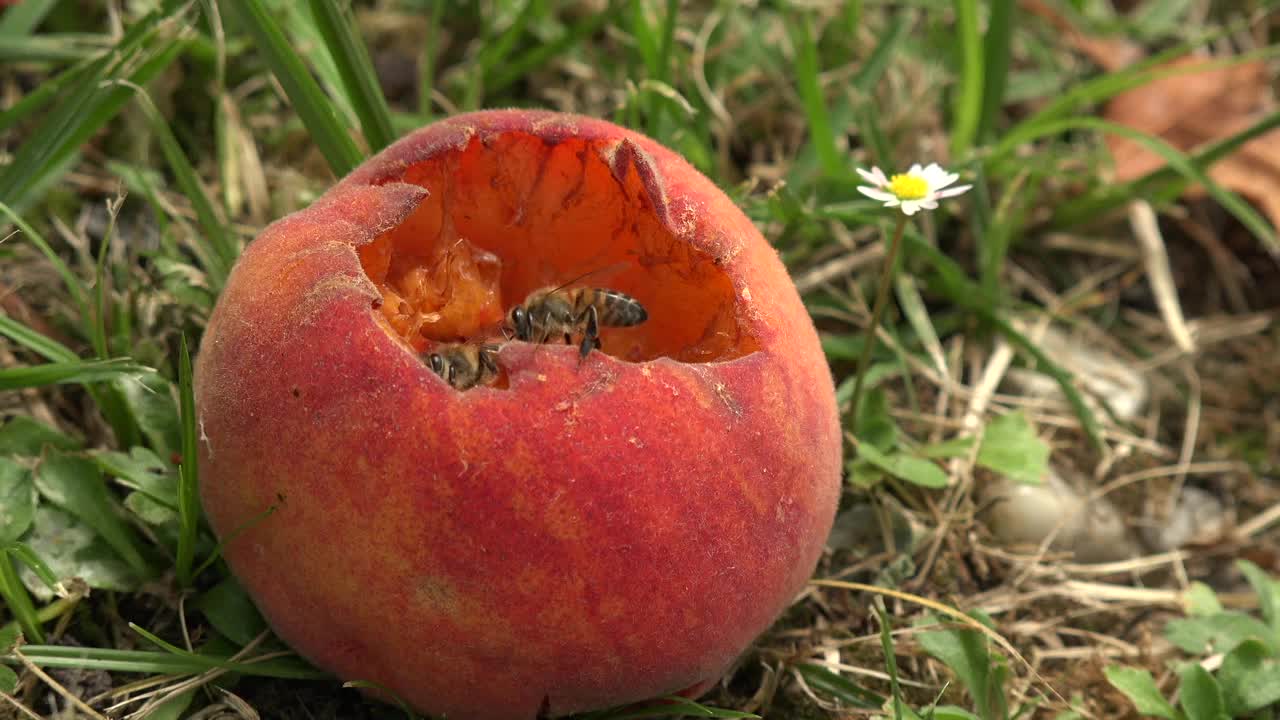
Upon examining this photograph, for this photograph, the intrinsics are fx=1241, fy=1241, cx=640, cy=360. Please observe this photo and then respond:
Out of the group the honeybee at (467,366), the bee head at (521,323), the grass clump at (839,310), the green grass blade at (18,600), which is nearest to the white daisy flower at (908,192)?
the grass clump at (839,310)

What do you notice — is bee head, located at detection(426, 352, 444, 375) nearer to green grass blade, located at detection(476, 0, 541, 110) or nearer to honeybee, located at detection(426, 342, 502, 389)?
honeybee, located at detection(426, 342, 502, 389)

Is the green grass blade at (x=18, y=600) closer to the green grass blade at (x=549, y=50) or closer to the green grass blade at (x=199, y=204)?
the green grass blade at (x=199, y=204)

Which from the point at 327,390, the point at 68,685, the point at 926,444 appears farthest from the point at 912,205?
the point at 68,685

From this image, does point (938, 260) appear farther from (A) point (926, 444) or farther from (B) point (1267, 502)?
(B) point (1267, 502)

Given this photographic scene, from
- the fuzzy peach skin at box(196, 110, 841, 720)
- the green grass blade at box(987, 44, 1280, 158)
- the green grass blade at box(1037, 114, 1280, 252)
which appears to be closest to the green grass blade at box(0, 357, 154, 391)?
the fuzzy peach skin at box(196, 110, 841, 720)

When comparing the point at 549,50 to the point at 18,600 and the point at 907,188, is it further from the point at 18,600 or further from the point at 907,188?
the point at 18,600

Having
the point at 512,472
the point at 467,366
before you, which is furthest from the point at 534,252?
the point at 512,472
